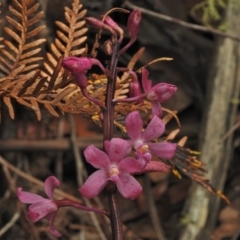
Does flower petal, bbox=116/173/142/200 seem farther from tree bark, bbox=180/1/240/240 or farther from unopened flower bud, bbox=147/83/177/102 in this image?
tree bark, bbox=180/1/240/240

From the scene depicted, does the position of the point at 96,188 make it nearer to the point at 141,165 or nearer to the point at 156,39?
the point at 141,165

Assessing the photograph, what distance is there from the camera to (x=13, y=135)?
1540 millimetres

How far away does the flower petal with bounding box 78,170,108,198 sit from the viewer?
46cm

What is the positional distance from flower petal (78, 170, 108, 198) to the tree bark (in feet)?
3.02

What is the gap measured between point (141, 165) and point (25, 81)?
0.58 feet

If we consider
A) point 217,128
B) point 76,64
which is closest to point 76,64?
point 76,64

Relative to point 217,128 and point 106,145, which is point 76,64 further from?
point 217,128

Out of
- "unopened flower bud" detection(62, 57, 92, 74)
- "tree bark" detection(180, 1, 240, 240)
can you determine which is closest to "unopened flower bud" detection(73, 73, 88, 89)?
"unopened flower bud" detection(62, 57, 92, 74)

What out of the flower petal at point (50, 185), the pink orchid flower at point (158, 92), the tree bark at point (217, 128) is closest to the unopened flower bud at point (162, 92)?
the pink orchid flower at point (158, 92)

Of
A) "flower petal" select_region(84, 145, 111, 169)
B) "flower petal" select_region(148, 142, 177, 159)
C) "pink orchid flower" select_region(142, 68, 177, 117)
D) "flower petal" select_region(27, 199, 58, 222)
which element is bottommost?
"flower petal" select_region(27, 199, 58, 222)

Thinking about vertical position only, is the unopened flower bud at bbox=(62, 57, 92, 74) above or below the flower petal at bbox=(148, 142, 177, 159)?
above

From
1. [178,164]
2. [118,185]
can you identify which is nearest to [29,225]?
[178,164]

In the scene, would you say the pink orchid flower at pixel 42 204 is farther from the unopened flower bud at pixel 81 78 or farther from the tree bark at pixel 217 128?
the tree bark at pixel 217 128

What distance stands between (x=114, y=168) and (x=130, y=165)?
13 millimetres
